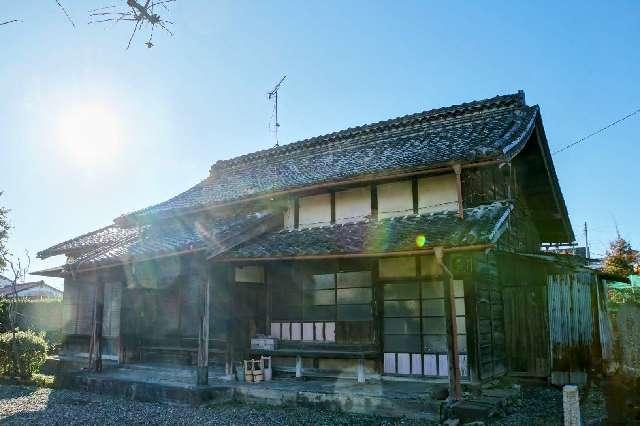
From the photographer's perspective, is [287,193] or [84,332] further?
[84,332]

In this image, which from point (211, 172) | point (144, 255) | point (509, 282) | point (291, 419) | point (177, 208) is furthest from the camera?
point (211, 172)

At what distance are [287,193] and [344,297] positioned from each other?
2.98 m

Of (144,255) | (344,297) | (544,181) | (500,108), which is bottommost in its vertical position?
(344,297)

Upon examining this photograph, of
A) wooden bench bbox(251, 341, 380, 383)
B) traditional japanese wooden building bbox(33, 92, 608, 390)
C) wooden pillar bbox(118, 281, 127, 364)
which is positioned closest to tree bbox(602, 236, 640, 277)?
traditional japanese wooden building bbox(33, 92, 608, 390)

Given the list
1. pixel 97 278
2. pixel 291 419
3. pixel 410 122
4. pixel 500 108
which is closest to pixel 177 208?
pixel 97 278

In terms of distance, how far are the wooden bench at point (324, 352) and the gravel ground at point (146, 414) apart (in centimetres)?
157

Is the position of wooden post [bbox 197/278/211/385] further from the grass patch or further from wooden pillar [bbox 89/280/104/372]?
the grass patch

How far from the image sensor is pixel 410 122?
13.4m

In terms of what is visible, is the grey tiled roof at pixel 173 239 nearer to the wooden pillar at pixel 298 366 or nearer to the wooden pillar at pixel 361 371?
the wooden pillar at pixel 298 366

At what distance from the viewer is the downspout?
7941 millimetres

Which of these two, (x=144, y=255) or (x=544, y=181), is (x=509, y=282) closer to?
(x=544, y=181)

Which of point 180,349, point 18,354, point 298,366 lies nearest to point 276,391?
point 298,366

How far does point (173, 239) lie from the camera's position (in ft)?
39.5

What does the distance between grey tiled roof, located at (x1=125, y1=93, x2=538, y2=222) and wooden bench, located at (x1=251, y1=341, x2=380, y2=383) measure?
Answer: 374cm
